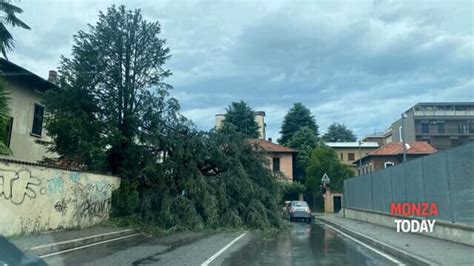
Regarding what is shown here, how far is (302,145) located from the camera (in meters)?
62.8

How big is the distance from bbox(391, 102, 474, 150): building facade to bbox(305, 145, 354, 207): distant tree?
29.3m

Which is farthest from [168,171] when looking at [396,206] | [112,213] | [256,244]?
[396,206]

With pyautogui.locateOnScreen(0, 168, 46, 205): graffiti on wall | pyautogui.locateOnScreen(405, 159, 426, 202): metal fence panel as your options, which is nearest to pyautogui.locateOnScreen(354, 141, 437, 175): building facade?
pyautogui.locateOnScreen(405, 159, 426, 202): metal fence panel

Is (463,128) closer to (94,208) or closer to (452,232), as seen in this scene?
(452,232)

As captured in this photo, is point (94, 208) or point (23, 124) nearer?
point (94, 208)

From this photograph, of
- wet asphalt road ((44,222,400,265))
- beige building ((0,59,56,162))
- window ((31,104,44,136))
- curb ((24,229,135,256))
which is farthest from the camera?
window ((31,104,44,136))

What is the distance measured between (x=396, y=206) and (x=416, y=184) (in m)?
3.16

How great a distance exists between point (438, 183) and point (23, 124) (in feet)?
71.7

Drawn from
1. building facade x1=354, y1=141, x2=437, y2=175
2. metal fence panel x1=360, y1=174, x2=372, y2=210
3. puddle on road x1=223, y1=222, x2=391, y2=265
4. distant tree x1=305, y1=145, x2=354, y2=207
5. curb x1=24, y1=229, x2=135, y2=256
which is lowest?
puddle on road x1=223, y1=222, x2=391, y2=265

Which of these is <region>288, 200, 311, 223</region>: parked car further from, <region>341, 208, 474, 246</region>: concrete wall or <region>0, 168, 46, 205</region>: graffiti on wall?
<region>0, 168, 46, 205</region>: graffiti on wall

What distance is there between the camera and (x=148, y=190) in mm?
21766

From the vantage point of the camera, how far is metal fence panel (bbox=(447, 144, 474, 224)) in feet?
41.5

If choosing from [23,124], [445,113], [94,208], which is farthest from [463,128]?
[23,124]

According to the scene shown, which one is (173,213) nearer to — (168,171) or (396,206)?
(168,171)
